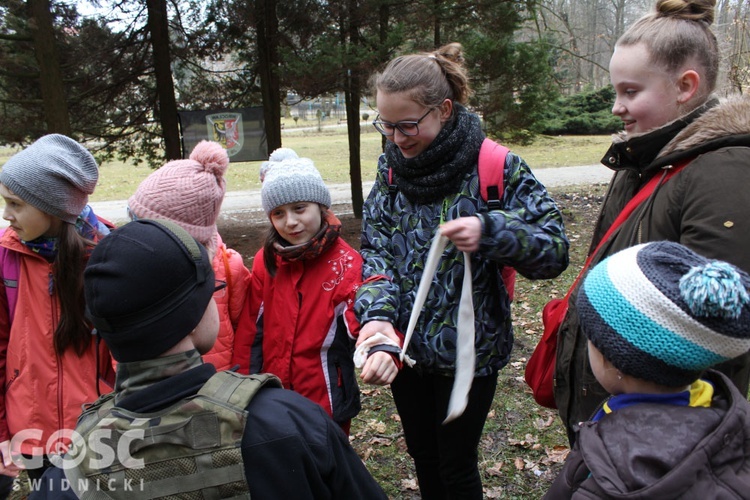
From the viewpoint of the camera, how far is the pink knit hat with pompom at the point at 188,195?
2.42 meters

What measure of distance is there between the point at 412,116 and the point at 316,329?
3.35 ft

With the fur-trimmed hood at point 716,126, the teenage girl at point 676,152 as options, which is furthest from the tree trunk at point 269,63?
the fur-trimmed hood at point 716,126

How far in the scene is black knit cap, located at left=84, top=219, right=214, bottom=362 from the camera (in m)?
1.31

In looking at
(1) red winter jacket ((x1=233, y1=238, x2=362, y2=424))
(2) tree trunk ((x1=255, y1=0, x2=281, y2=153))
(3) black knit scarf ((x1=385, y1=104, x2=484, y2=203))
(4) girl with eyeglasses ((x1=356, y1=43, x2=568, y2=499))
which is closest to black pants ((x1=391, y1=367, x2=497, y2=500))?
(4) girl with eyeglasses ((x1=356, y1=43, x2=568, y2=499))

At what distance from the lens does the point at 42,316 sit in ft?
7.70

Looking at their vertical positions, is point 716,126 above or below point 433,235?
above

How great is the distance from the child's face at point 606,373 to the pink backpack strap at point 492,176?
795 mm

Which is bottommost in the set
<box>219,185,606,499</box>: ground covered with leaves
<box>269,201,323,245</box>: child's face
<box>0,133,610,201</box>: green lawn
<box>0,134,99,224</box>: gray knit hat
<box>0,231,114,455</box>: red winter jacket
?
<box>219,185,606,499</box>: ground covered with leaves

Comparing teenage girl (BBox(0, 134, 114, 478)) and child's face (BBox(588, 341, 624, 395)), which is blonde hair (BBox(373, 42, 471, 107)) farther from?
teenage girl (BBox(0, 134, 114, 478))

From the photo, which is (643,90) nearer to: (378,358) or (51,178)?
(378,358)

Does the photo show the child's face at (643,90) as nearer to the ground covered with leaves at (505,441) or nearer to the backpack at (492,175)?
the backpack at (492,175)

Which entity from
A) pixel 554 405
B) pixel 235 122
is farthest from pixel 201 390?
pixel 235 122

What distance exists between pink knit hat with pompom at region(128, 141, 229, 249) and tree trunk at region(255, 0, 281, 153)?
5807 millimetres

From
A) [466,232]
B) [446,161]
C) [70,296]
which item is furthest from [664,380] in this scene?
[70,296]
